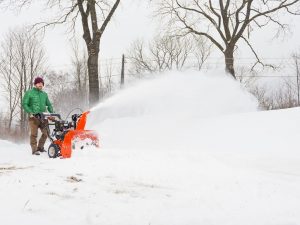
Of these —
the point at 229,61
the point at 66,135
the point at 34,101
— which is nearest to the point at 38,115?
the point at 34,101

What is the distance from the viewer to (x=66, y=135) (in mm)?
7938

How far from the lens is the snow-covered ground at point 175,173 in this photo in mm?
3881

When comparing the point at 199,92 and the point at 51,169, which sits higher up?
the point at 199,92

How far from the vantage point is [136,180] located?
5461 millimetres

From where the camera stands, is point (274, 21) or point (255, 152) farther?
point (274, 21)

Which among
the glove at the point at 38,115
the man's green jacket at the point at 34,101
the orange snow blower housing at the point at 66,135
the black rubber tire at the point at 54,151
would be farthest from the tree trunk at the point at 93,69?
the black rubber tire at the point at 54,151

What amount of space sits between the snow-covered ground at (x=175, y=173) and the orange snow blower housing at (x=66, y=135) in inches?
12.4

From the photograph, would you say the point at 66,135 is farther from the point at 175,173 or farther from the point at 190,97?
the point at 190,97

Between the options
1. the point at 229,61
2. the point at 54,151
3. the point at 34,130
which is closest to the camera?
the point at 54,151

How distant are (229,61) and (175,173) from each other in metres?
19.0

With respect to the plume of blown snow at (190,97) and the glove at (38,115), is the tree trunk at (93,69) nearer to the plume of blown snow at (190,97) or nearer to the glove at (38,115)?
the plume of blown snow at (190,97)

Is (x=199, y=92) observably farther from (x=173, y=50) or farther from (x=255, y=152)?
A: (x=173, y=50)

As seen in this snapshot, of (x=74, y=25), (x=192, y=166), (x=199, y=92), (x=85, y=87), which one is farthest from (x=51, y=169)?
(x=85, y=87)

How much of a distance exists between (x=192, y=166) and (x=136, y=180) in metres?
1.28
